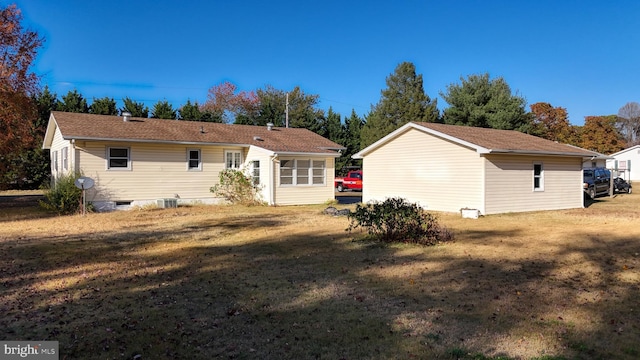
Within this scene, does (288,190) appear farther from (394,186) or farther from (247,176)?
(394,186)

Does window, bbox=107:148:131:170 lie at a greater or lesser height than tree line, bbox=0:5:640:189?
lesser

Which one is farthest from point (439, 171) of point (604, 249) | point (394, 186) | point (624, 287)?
point (624, 287)

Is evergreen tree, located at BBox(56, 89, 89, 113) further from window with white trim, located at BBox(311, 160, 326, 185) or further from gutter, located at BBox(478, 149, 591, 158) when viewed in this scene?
gutter, located at BBox(478, 149, 591, 158)

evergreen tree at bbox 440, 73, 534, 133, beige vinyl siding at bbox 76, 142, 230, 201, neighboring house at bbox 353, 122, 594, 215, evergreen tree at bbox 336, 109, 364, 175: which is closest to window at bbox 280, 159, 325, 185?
neighboring house at bbox 353, 122, 594, 215

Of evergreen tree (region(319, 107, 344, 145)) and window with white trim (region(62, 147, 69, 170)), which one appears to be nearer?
window with white trim (region(62, 147, 69, 170))

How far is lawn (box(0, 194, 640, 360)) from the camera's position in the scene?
4.18m

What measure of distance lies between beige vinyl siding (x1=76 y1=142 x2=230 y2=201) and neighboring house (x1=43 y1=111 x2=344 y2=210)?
0.03 meters

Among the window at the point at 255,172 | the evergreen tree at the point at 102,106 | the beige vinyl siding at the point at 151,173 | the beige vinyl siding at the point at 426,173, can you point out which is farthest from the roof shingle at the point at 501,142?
the evergreen tree at the point at 102,106

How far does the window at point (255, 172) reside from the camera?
65.7 ft

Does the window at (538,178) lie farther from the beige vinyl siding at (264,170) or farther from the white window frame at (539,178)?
the beige vinyl siding at (264,170)

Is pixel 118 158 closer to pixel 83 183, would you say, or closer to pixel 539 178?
pixel 83 183

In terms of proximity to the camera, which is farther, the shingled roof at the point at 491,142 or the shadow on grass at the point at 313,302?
the shingled roof at the point at 491,142

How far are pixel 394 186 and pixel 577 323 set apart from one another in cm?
1477

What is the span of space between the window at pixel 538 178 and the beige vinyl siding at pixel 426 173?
3.49 metres
